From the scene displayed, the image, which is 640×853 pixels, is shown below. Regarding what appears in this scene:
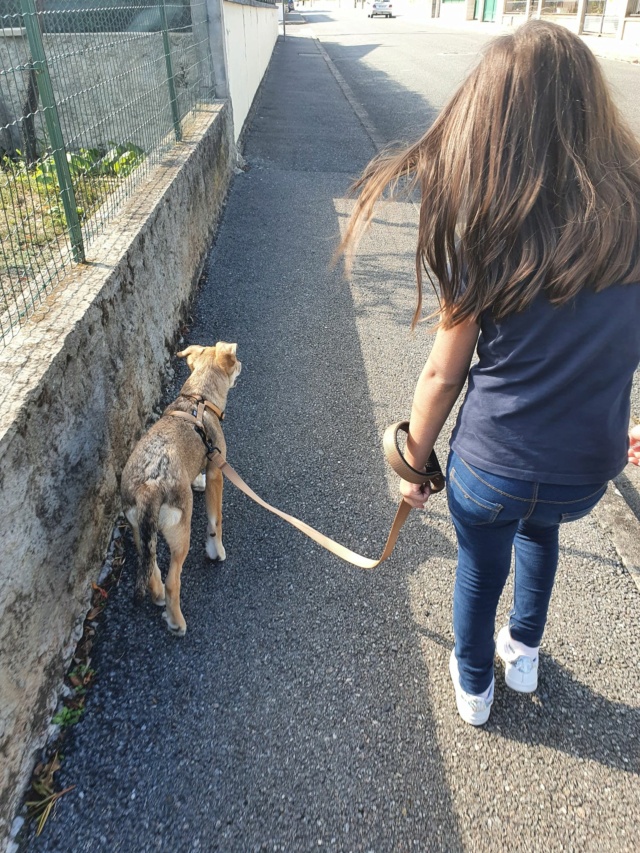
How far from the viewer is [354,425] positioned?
4.05m

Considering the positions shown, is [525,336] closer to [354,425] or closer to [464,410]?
[464,410]

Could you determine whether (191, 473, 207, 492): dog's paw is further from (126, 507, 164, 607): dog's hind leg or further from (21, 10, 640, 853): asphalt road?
(126, 507, 164, 607): dog's hind leg

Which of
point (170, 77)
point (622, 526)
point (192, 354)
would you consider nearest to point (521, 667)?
point (622, 526)

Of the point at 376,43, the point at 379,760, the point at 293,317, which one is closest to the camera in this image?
the point at 379,760

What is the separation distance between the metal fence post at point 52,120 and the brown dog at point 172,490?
110cm

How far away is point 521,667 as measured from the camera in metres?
2.44

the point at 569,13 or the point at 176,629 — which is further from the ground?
the point at 569,13

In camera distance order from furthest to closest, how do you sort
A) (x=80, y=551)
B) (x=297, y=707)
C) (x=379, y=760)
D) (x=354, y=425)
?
(x=354, y=425)
(x=80, y=551)
(x=297, y=707)
(x=379, y=760)

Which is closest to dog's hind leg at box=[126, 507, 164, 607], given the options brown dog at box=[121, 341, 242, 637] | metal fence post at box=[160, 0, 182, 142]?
brown dog at box=[121, 341, 242, 637]

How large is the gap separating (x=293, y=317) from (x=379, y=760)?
3877 millimetres

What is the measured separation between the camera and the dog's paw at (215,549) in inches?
118

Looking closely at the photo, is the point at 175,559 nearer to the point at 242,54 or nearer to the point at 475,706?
the point at 475,706

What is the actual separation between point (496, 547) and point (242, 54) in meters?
11.8

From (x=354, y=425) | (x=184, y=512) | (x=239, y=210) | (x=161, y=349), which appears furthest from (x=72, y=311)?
(x=239, y=210)
